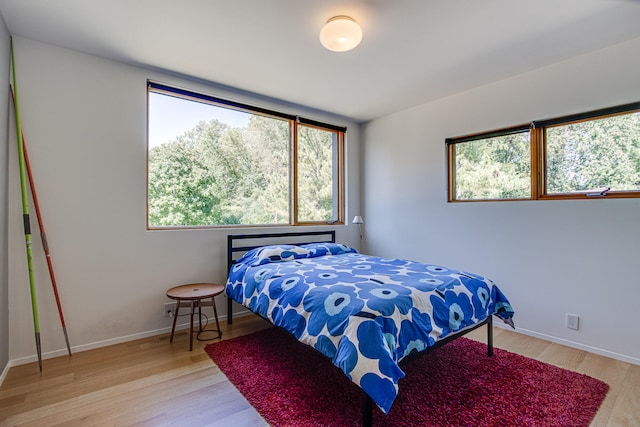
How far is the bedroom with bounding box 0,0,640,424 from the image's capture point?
2.39 meters

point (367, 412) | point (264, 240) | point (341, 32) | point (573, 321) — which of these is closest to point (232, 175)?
point (264, 240)

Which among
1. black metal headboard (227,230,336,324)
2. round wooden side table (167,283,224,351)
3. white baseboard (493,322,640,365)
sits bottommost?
white baseboard (493,322,640,365)

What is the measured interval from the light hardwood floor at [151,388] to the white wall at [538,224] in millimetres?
369

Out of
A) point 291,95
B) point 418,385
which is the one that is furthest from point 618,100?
point 291,95

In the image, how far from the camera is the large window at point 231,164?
3064 millimetres

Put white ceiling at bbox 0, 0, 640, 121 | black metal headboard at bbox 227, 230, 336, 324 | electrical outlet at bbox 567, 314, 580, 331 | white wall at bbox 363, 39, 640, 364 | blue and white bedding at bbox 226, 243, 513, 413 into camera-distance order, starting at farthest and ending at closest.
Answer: black metal headboard at bbox 227, 230, 336, 324 < electrical outlet at bbox 567, 314, 580, 331 < white wall at bbox 363, 39, 640, 364 < white ceiling at bbox 0, 0, 640, 121 < blue and white bedding at bbox 226, 243, 513, 413

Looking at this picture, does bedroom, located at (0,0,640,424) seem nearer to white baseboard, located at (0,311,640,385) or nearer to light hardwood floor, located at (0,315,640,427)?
white baseboard, located at (0,311,640,385)

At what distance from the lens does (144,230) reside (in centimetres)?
283

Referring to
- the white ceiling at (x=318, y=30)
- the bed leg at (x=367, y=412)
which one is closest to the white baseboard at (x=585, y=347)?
the bed leg at (x=367, y=412)

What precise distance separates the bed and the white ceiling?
1823mm

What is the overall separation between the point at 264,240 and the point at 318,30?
7.29ft

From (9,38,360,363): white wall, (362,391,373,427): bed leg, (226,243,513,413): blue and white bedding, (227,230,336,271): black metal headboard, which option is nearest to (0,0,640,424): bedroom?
(9,38,360,363): white wall

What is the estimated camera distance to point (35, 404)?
182cm

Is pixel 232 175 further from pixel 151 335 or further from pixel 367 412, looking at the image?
pixel 367 412
